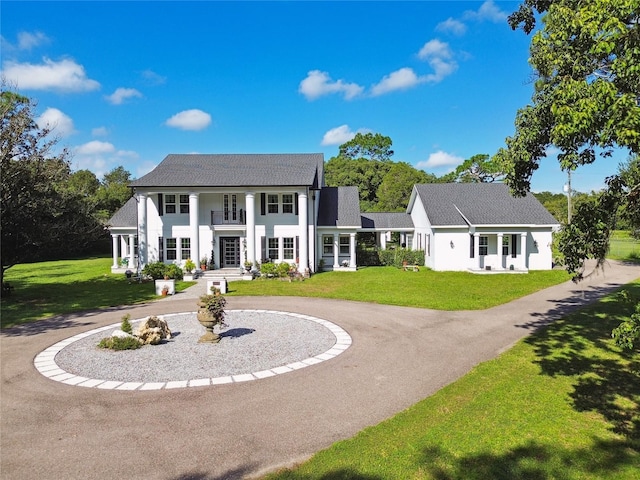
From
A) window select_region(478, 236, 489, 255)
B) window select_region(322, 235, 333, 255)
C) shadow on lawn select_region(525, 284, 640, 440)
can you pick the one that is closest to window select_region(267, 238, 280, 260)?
window select_region(322, 235, 333, 255)

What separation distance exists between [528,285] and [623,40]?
18.9m

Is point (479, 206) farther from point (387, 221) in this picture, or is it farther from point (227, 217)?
point (227, 217)

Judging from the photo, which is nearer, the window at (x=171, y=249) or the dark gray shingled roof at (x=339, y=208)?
the window at (x=171, y=249)

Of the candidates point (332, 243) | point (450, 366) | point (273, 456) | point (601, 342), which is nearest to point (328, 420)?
point (273, 456)

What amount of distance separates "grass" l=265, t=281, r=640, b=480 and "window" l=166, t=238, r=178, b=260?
2250 centimetres

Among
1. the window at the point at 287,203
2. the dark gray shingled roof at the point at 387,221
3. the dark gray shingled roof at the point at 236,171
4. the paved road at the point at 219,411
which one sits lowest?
the paved road at the point at 219,411

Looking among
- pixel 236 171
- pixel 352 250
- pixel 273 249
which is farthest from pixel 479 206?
pixel 236 171

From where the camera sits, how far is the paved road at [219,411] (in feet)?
18.2

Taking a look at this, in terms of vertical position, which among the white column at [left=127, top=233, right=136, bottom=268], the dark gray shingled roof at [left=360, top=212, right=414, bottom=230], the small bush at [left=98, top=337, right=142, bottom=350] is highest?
the dark gray shingled roof at [left=360, top=212, right=414, bottom=230]

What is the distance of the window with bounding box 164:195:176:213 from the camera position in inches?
1072

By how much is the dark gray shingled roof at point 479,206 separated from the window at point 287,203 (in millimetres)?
9886

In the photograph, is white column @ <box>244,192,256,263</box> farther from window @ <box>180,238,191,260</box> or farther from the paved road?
the paved road

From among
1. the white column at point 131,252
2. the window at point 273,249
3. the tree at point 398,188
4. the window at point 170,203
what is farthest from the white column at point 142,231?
the tree at point 398,188

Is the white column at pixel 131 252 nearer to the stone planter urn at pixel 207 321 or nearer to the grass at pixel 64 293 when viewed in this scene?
the grass at pixel 64 293
